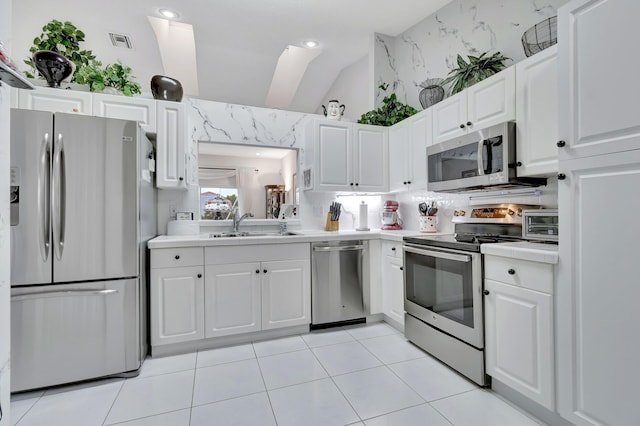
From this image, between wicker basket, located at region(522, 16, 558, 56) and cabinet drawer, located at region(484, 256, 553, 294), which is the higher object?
wicker basket, located at region(522, 16, 558, 56)

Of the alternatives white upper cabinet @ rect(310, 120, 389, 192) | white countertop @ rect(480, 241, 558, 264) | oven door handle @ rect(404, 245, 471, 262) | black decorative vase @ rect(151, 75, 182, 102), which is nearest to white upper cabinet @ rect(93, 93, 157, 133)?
black decorative vase @ rect(151, 75, 182, 102)

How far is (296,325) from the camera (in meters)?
2.71

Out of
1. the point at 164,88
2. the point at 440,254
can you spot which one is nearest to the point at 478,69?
the point at 440,254

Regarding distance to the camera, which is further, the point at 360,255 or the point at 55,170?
the point at 360,255

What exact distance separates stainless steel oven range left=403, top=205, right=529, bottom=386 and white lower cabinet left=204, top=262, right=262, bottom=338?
51.7 inches

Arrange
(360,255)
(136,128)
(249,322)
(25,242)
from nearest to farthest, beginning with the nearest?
(25,242) < (136,128) < (249,322) < (360,255)

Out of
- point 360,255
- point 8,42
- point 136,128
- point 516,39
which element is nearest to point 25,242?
point 136,128

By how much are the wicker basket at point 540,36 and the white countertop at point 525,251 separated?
1.41 metres

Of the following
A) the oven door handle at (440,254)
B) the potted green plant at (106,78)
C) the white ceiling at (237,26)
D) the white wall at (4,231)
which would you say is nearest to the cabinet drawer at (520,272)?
the oven door handle at (440,254)

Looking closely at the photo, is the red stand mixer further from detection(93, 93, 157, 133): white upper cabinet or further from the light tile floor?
detection(93, 93, 157, 133): white upper cabinet

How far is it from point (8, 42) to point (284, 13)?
98.8 inches

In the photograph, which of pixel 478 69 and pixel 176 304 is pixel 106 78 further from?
pixel 478 69

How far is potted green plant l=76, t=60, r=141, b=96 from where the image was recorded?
2.44 meters

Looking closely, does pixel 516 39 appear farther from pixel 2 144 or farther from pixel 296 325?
pixel 2 144
